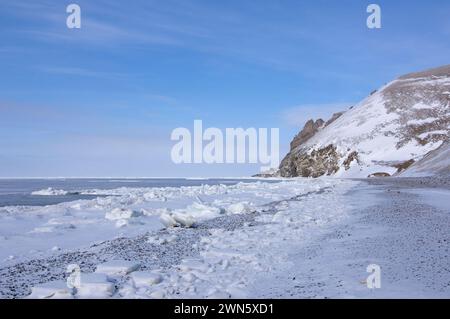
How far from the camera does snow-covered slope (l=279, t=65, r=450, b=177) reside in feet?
375

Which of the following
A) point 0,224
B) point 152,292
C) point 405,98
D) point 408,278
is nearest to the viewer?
point 152,292

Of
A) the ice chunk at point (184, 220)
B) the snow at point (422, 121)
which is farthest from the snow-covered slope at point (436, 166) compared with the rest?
the snow at point (422, 121)

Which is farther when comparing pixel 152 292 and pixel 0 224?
pixel 0 224

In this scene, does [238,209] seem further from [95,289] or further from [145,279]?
[95,289]

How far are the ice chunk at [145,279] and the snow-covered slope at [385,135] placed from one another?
10295 centimetres

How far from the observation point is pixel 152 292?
23.6ft

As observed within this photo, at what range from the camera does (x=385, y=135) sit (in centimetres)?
12669

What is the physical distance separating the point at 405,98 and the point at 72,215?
481ft

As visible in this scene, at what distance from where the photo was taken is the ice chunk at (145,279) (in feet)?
25.4

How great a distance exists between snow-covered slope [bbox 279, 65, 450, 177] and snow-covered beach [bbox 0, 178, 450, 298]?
9506cm

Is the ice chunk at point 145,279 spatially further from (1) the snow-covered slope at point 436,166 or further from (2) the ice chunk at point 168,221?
(1) the snow-covered slope at point 436,166

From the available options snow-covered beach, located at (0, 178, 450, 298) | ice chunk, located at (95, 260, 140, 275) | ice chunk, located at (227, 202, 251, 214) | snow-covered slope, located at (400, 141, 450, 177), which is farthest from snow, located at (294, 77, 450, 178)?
ice chunk, located at (95, 260, 140, 275)
